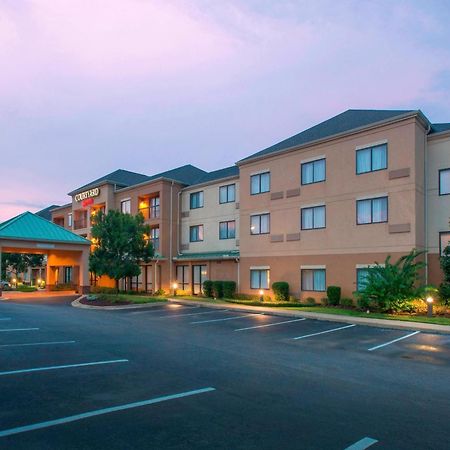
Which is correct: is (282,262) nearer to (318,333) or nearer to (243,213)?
(243,213)

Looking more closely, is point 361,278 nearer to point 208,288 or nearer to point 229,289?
point 229,289

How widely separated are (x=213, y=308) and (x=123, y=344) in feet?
38.6

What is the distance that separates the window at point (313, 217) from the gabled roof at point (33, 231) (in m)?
18.1

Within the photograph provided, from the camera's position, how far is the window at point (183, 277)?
3569 cm

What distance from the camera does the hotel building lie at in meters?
22.9

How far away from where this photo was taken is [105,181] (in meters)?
41.1

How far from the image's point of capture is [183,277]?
36.1 meters

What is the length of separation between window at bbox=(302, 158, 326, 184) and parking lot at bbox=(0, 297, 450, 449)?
1320 cm

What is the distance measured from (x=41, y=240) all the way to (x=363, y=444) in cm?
3217

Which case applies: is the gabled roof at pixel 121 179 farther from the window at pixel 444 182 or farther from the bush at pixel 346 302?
the window at pixel 444 182

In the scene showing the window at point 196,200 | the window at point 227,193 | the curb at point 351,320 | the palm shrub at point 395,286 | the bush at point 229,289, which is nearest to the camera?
the curb at point 351,320

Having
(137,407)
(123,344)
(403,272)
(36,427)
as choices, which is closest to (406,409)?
(137,407)

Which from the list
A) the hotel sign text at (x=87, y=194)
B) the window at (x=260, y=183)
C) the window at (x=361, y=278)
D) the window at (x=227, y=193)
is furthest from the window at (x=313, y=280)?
the hotel sign text at (x=87, y=194)

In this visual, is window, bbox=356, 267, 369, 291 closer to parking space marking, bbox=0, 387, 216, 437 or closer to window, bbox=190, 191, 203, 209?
window, bbox=190, 191, 203, 209
